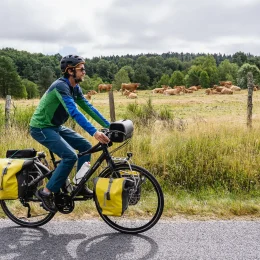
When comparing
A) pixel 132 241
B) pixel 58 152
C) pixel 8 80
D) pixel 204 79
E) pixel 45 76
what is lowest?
pixel 132 241

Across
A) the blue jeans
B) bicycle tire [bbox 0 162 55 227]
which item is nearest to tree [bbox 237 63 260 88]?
bicycle tire [bbox 0 162 55 227]

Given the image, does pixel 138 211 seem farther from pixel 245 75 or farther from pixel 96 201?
pixel 245 75

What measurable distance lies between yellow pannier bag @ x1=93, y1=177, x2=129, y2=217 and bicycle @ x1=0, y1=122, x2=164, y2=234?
0.50 ft

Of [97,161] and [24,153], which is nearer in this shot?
[97,161]

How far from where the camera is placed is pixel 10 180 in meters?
4.07

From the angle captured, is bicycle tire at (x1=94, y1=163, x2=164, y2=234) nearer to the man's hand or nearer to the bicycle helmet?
the man's hand

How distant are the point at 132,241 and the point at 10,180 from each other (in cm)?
159

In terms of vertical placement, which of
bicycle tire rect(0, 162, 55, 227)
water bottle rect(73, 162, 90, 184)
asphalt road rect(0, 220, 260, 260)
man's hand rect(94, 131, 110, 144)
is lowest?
asphalt road rect(0, 220, 260, 260)

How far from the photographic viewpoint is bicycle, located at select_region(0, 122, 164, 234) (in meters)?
3.86

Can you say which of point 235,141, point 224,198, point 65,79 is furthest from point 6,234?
point 235,141

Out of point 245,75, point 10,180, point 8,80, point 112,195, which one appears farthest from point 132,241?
point 8,80

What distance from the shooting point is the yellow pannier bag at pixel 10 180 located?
4.07 metres

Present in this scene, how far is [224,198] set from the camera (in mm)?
5082

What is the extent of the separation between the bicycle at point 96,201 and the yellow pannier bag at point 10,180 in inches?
5.4
